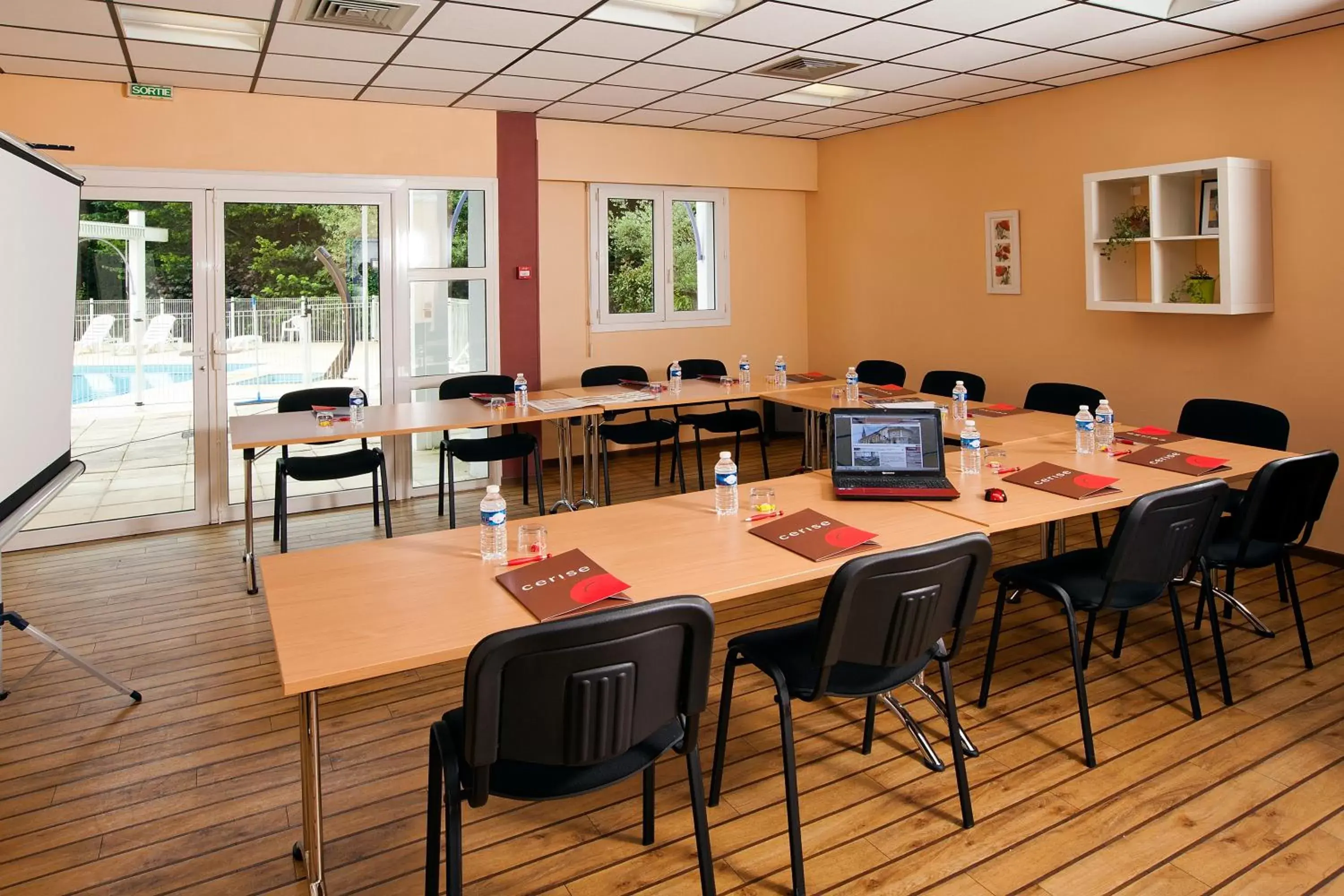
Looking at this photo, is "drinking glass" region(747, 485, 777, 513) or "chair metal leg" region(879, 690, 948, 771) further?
"drinking glass" region(747, 485, 777, 513)

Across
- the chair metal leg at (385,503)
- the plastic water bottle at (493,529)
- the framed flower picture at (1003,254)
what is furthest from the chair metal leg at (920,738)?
the framed flower picture at (1003,254)

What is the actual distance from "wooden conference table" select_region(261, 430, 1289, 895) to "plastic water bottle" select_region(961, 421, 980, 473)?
0.05 metres

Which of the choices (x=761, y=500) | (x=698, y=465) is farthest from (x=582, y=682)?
(x=698, y=465)

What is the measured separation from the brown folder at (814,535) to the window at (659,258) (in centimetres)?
532

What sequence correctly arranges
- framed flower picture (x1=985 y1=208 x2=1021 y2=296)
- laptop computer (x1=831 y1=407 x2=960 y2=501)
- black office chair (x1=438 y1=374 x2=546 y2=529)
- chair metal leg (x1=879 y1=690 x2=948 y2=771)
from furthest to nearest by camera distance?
framed flower picture (x1=985 y1=208 x2=1021 y2=296) → black office chair (x1=438 y1=374 x2=546 y2=529) → laptop computer (x1=831 y1=407 x2=960 y2=501) → chair metal leg (x1=879 y1=690 x2=948 y2=771)

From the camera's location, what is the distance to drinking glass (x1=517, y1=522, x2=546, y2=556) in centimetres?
279

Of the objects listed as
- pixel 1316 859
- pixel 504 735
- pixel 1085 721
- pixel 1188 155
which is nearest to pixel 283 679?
pixel 504 735

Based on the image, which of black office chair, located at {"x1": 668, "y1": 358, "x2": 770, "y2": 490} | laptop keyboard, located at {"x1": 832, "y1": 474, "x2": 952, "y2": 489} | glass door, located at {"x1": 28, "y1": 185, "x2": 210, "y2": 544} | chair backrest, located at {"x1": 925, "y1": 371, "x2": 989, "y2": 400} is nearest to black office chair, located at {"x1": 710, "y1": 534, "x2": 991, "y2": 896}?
laptop keyboard, located at {"x1": 832, "y1": 474, "x2": 952, "y2": 489}

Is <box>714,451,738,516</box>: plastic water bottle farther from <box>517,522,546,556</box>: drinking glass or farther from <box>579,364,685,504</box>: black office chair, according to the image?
<box>579,364,685,504</box>: black office chair

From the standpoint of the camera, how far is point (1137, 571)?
9.88 feet

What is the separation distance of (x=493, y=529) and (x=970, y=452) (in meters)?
2.07

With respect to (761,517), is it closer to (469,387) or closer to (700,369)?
(469,387)

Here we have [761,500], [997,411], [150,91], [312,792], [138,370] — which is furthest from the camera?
[138,370]

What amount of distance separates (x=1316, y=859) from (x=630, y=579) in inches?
78.7
